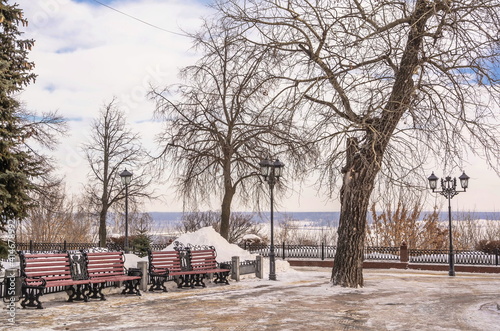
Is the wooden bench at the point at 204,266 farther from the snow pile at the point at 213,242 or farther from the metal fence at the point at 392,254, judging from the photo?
the metal fence at the point at 392,254

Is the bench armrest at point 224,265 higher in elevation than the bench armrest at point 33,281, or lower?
lower

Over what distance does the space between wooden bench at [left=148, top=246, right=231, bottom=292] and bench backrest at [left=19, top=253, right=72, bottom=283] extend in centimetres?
271

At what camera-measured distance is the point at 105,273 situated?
534 inches

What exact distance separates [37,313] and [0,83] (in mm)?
6145

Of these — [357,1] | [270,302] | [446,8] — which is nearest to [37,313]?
[270,302]

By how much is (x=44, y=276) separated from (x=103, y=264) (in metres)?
1.81

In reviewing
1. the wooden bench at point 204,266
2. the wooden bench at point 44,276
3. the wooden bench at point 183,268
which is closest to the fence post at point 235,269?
the wooden bench at point 183,268

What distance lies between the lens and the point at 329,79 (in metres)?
15.1

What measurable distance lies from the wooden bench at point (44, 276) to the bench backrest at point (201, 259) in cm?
414

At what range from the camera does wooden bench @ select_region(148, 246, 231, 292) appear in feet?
48.9

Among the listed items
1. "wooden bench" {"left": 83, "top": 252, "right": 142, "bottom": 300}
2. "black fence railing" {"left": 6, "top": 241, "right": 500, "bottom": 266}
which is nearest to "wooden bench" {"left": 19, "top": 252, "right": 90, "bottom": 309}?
"wooden bench" {"left": 83, "top": 252, "right": 142, "bottom": 300}

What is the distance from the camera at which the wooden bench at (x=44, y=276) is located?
11484 mm

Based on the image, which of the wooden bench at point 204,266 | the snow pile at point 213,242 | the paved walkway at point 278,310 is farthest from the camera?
the snow pile at point 213,242

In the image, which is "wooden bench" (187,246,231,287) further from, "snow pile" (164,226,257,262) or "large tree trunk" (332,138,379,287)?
"snow pile" (164,226,257,262)
